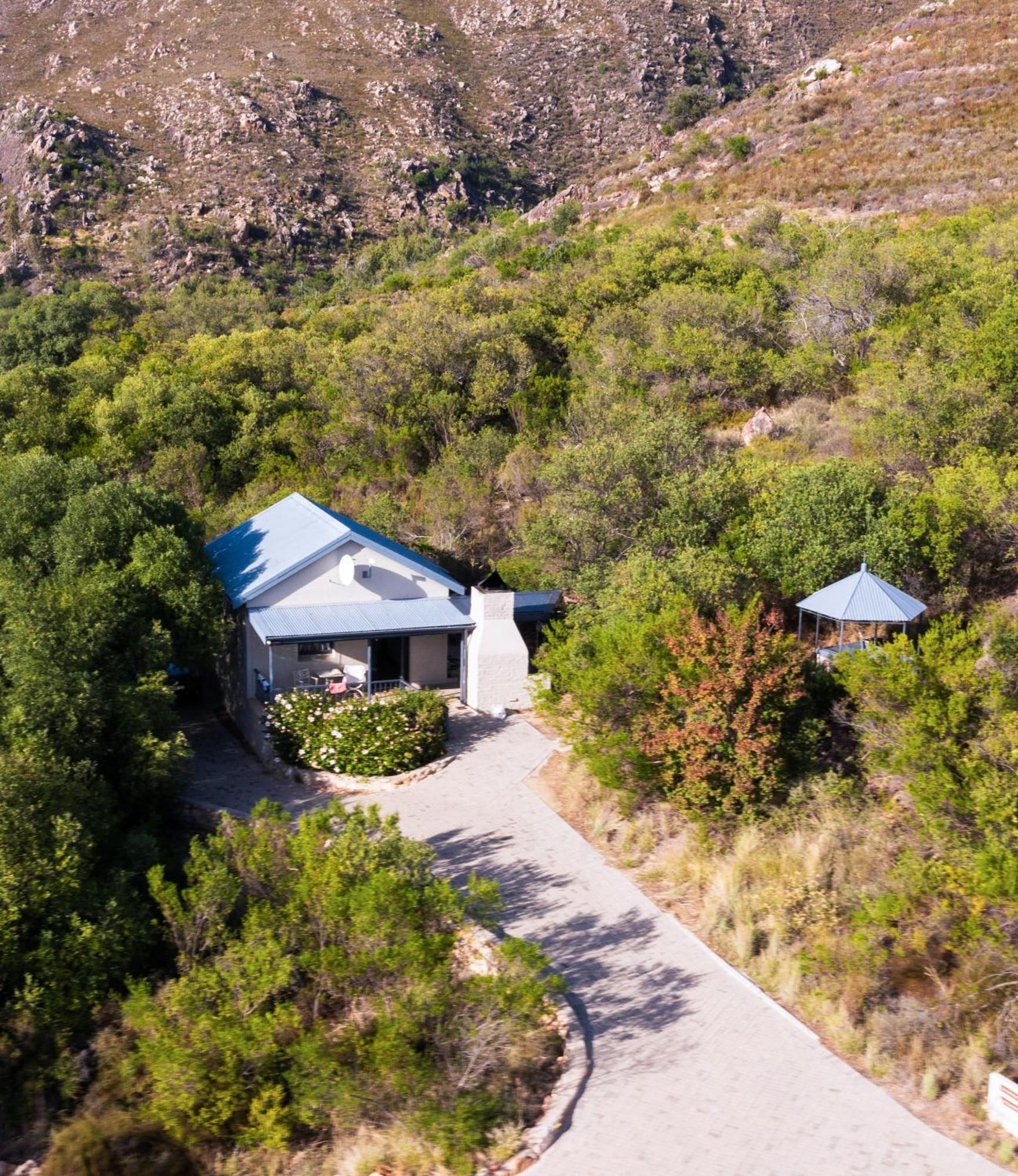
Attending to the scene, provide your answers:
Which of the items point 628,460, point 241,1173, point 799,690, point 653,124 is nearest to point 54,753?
point 241,1173

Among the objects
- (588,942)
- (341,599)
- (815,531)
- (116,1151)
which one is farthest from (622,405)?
(116,1151)

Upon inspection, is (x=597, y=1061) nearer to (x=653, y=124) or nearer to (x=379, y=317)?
(x=379, y=317)

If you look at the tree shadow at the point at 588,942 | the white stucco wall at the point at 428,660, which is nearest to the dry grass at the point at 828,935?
the tree shadow at the point at 588,942

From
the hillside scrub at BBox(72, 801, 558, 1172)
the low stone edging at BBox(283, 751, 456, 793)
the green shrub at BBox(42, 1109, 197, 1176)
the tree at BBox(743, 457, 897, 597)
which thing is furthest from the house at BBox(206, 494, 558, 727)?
the green shrub at BBox(42, 1109, 197, 1176)

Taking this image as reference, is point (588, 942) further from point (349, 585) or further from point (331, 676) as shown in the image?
point (349, 585)

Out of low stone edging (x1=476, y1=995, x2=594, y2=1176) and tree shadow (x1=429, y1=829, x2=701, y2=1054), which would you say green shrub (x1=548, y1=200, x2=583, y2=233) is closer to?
tree shadow (x1=429, y1=829, x2=701, y2=1054)

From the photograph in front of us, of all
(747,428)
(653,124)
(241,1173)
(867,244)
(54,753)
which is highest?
(653,124)
